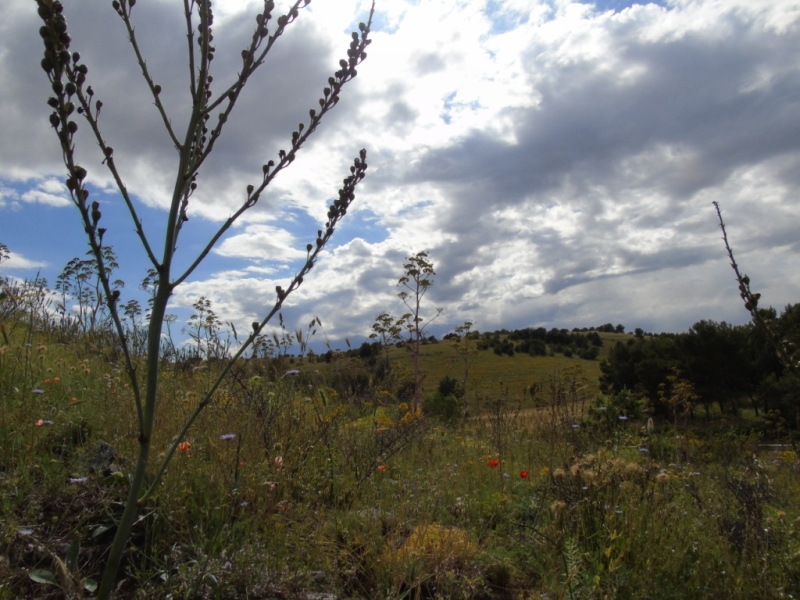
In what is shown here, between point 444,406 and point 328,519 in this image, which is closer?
point 328,519

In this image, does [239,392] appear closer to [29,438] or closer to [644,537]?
[29,438]

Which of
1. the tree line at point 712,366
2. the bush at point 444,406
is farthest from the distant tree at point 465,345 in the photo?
the tree line at point 712,366

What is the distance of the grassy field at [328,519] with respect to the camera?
249cm

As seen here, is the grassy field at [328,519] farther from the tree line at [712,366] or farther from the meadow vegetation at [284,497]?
the tree line at [712,366]

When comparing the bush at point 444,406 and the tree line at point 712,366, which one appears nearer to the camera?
the bush at point 444,406

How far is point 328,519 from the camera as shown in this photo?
10.3ft

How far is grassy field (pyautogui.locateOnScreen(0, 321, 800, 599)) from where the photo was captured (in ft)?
8.17

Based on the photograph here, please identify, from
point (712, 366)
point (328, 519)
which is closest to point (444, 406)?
point (328, 519)

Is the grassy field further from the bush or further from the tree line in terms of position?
the tree line

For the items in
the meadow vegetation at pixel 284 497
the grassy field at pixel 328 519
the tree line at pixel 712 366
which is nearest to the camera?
the meadow vegetation at pixel 284 497

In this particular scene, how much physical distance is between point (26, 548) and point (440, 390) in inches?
458

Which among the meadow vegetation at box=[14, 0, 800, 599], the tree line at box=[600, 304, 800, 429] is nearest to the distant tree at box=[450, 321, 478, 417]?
the meadow vegetation at box=[14, 0, 800, 599]

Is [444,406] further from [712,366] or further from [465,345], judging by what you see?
[712,366]

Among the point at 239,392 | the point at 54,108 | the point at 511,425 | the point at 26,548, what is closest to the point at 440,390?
the point at 511,425
